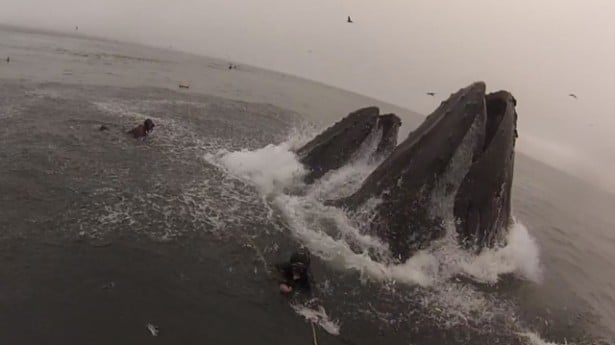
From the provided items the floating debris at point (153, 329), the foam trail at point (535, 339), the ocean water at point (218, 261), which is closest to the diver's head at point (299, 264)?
the ocean water at point (218, 261)

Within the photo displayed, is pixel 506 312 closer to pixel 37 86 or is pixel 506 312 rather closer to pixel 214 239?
pixel 214 239

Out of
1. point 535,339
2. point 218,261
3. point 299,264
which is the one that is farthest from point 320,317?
point 535,339

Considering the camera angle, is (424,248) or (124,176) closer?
(424,248)

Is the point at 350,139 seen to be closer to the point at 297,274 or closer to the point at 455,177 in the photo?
the point at 455,177

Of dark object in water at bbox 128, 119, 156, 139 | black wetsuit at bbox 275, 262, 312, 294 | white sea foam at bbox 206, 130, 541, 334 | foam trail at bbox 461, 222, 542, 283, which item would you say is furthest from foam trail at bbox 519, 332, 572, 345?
dark object in water at bbox 128, 119, 156, 139

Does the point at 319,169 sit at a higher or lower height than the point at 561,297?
higher

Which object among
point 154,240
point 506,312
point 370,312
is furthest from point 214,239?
point 506,312

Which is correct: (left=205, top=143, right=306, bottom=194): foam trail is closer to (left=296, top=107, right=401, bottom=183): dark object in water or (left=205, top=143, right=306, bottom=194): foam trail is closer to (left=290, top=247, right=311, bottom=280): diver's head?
(left=296, top=107, right=401, bottom=183): dark object in water
